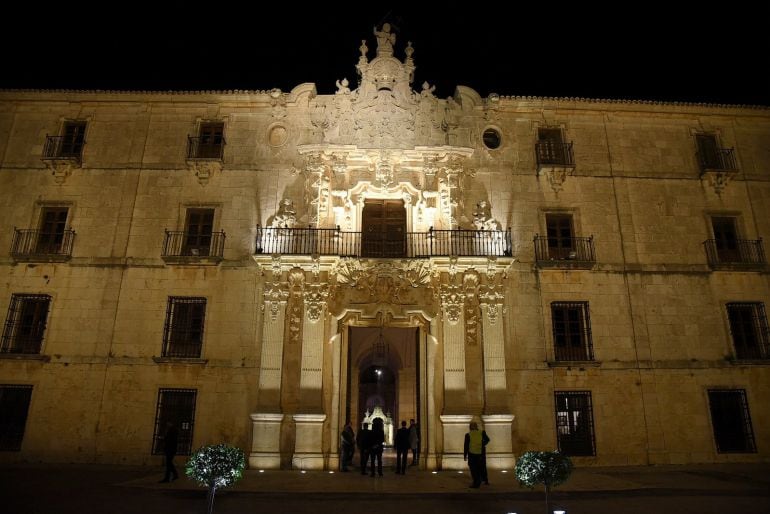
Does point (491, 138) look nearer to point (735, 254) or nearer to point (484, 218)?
point (484, 218)

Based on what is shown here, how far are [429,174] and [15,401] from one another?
14915 mm

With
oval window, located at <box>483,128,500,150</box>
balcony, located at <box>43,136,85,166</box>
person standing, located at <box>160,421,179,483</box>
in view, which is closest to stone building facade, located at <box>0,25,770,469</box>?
oval window, located at <box>483,128,500,150</box>

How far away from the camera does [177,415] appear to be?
15.7m

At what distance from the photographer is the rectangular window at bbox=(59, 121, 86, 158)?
1828 centimetres

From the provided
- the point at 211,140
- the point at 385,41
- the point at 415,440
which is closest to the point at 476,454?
the point at 415,440

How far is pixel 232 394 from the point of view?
15.7 meters

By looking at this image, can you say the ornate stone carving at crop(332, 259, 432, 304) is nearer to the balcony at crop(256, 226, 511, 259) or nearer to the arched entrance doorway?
the balcony at crop(256, 226, 511, 259)

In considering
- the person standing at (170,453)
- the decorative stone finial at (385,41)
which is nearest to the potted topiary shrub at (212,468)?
the person standing at (170,453)

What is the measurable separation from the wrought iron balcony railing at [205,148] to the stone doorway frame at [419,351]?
743cm

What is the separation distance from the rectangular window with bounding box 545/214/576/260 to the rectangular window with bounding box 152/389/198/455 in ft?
41.2

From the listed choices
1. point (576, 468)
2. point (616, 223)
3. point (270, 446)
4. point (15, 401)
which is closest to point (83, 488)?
point (270, 446)

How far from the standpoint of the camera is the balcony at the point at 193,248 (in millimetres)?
16562

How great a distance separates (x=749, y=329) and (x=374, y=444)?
522 inches

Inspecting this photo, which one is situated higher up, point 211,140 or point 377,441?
point 211,140
